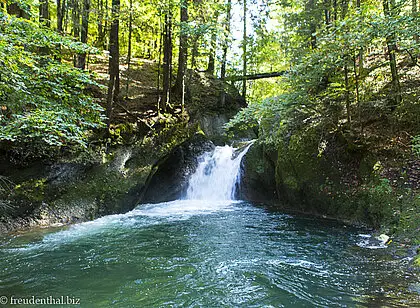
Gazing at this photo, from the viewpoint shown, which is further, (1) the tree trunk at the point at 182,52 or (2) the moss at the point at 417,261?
(1) the tree trunk at the point at 182,52

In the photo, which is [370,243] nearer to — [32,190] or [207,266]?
[207,266]

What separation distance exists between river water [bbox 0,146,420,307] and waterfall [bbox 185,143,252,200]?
4.61 meters

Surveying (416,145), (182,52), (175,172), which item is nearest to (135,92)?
(182,52)

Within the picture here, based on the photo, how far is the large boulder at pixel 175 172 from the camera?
12.3 m

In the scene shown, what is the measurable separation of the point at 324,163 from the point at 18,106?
8039 mm

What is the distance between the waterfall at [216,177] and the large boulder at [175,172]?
33cm

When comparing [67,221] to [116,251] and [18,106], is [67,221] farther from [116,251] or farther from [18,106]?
[18,106]

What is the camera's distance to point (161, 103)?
42.7 ft

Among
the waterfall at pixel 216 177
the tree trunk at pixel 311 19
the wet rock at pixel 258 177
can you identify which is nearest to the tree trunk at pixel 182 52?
the waterfall at pixel 216 177

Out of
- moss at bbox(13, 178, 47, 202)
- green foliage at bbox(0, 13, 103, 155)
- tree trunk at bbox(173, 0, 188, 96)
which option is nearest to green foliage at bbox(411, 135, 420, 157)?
green foliage at bbox(0, 13, 103, 155)

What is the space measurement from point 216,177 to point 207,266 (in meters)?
8.20

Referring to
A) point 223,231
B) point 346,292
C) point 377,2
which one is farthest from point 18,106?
point 377,2

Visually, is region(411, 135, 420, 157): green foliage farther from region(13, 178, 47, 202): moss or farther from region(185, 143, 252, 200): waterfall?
region(13, 178, 47, 202): moss

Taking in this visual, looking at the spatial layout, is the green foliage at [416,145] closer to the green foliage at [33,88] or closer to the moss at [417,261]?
the moss at [417,261]
